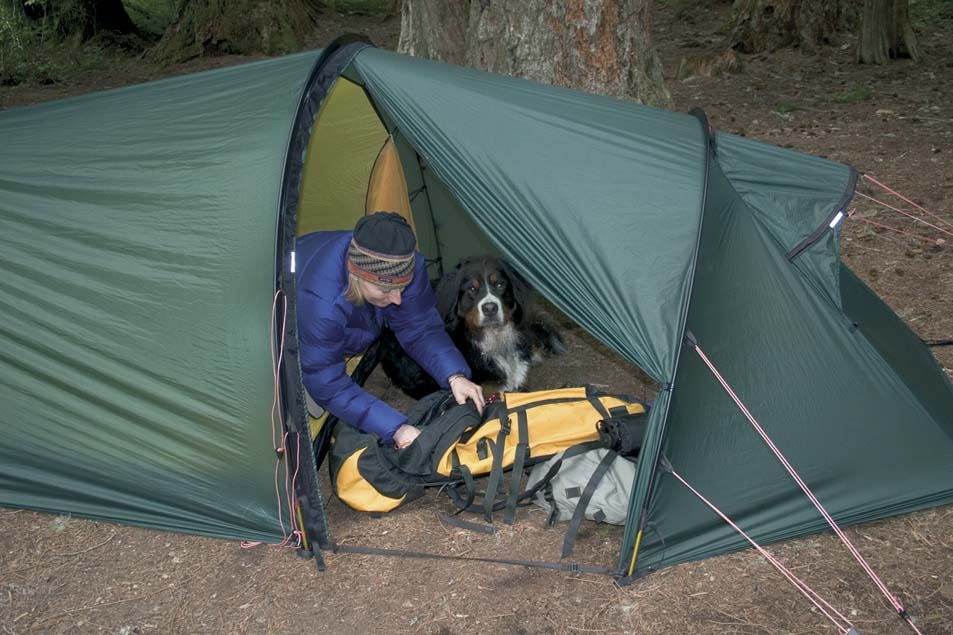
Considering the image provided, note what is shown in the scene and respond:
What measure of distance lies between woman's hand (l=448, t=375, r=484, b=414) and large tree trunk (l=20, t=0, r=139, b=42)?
1103cm

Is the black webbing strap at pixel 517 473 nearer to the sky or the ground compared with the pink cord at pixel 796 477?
nearer to the ground

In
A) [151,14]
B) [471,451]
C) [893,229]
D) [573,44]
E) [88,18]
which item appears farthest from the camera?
[151,14]

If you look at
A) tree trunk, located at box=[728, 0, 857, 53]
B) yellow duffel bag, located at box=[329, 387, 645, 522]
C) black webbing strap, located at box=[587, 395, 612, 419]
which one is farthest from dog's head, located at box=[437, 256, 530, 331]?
tree trunk, located at box=[728, 0, 857, 53]

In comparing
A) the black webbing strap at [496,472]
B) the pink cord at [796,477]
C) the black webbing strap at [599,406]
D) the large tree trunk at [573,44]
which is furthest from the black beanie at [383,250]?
the large tree trunk at [573,44]

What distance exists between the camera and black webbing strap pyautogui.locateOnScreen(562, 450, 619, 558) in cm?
369

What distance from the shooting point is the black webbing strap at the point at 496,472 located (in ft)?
12.8

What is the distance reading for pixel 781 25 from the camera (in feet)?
34.2

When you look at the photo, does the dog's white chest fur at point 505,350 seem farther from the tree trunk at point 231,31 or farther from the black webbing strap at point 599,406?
the tree trunk at point 231,31

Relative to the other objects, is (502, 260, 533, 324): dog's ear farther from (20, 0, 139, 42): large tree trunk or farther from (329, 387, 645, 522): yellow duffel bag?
(20, 0, 139, 42): large tree trunk

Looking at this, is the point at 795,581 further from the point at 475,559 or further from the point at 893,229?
the point at 893,229

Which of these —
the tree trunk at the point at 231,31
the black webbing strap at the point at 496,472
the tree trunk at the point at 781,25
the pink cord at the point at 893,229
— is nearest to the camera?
the black webbing strap at the point at 496,472

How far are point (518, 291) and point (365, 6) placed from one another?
38.1ft

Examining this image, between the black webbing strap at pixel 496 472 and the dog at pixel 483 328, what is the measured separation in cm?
78

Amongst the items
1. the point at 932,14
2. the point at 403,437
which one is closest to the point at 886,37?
the point at 932,14
